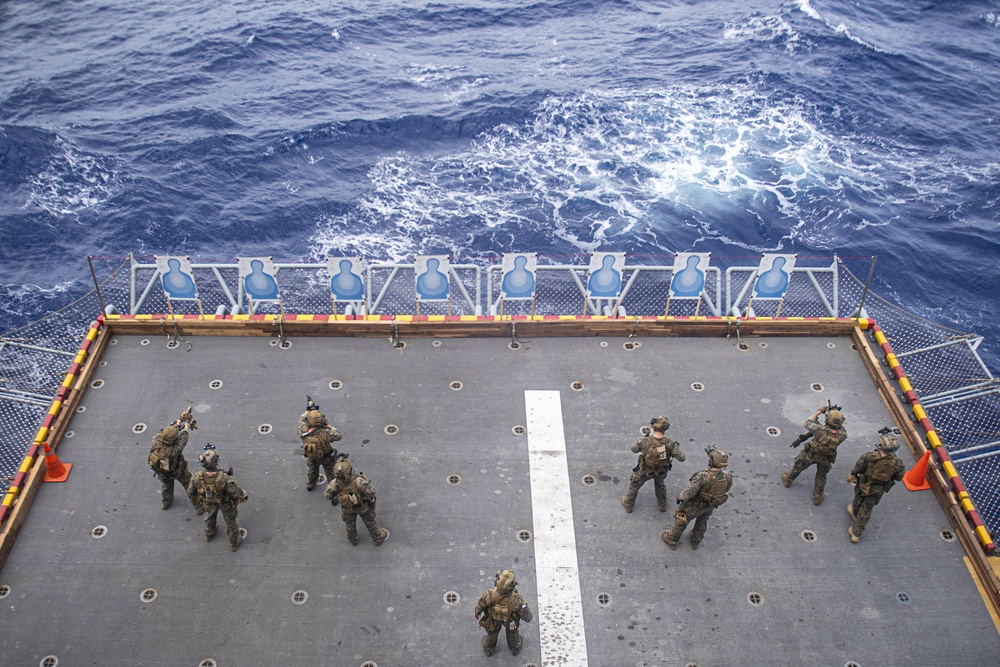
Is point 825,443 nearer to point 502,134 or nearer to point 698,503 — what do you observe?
point 698,503

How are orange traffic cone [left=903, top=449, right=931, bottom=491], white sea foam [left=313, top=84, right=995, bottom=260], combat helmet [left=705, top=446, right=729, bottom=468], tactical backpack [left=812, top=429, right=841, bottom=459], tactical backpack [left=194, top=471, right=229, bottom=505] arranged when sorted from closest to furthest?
1. combat helmet [left=705, top=446, right=729, bottom=468]
2. tactical backpack [left=194, top=471, right=229, bottom=505]
3. tactical backpack [left=812, top=429, right=841, bottom=459]
4. orange traffic cone [left=903, top=449, right=931, bottom=491]
5. white sea foam [left=313, top=84, right=995, bottom=260]

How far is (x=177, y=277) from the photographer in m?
19.4

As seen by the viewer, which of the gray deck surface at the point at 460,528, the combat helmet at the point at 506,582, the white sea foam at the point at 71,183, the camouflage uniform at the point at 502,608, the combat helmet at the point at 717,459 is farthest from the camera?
the white sea foam at the point at 71,183

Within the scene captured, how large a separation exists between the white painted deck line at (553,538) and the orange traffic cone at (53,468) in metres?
9.40

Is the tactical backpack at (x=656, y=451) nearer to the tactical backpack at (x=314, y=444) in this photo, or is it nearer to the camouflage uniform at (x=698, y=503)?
the camouflage uniform at (x=698, y=503)

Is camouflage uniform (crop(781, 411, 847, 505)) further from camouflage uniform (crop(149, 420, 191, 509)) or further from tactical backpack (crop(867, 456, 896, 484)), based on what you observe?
camouflage uniform (crop(149, 420, 191, 509))

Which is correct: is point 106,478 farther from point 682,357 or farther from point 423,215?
point 423,215

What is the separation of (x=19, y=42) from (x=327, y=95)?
21.3m

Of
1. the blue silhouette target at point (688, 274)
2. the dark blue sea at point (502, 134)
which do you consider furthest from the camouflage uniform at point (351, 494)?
the dark blue sea at point (502, 134)

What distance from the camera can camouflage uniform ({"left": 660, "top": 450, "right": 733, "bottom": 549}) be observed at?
13906 millimetres

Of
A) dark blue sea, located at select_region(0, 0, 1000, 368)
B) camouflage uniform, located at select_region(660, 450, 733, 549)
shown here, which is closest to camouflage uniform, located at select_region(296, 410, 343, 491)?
camouflage uniform, located at select_region(660, 450, 733, 549)

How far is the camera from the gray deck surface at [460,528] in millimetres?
13406

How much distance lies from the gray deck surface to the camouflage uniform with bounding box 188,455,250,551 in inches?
14.6

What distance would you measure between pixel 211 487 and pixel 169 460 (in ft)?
4.39
